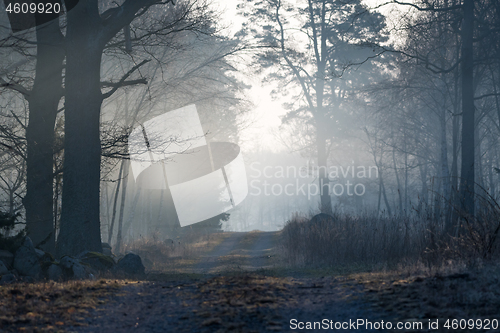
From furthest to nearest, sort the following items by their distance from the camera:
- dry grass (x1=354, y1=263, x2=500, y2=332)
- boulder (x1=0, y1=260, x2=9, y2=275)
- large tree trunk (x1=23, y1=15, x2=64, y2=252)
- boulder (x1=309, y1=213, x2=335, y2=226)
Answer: boulder (x1=309, y1=213, x2=335, y2=226) → large tree trunk (x1=23, y1=15, x2=64, y2=252) → boulder (x1=0, y1=260, x2=9, y2=275) → dry grass (x1=354, y1=263, x2=500, y2=332)


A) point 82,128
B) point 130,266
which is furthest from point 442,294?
point 82,128

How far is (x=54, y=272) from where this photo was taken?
6906 millimetres

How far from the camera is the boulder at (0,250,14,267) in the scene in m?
6.77

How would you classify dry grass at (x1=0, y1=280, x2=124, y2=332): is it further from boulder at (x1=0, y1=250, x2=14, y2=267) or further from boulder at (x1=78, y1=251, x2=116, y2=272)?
boulder at (x1=78, y1=251, x2=116, y2=272)

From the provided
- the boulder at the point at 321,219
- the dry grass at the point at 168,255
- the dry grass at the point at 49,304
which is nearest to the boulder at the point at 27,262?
the dry grass at the point at 49,304

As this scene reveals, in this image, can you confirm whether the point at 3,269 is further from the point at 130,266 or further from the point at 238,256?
the point at 238,256

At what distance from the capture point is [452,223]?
321 inches

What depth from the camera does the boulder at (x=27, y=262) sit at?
6.82m

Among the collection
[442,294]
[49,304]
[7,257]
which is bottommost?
[49,304]

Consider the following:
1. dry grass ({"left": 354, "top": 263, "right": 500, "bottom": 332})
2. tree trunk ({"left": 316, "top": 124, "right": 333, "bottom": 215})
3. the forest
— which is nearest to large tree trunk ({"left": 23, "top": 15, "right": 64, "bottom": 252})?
the forest

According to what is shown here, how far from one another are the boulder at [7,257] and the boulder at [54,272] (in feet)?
1.95

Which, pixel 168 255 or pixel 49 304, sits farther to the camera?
pixel 168 255

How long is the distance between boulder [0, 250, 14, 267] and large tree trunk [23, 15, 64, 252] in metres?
2.66

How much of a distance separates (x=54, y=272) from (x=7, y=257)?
791 millimetres
